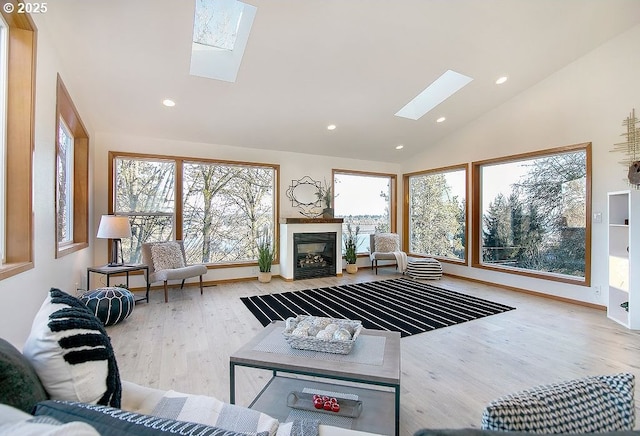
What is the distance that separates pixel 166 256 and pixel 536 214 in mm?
5724

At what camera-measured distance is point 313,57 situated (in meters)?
3.39

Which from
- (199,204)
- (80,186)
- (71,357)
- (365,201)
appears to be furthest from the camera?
(365,201)

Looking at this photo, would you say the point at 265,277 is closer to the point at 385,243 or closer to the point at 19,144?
the point at 385,243

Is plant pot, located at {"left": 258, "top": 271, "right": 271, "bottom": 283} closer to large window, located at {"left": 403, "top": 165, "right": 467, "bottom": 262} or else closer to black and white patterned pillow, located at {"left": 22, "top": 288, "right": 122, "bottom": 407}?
large window, located at {"left": 403, "top": 165, "right": 467, "bottom": 262}

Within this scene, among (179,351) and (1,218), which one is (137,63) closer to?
(1,218)

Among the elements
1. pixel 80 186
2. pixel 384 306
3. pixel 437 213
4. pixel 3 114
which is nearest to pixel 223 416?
pixel 3 114

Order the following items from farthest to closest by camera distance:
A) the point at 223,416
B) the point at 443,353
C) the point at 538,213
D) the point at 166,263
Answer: the point at 538,213 → the point at 166,263 → the point at 443,353 → the point at 223,416

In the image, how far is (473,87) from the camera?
4359 millimetres

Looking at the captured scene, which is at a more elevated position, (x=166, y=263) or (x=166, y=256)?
(x=166, y=256)

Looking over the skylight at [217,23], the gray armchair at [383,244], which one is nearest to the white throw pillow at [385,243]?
the gray armchair at [383,244]

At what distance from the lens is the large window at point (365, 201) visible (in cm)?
659

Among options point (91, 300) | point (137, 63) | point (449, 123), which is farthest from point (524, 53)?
point (91, 300)

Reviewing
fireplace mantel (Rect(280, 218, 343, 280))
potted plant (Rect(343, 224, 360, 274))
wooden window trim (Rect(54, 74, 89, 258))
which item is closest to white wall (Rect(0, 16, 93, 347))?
wooden window trim (Rect(54, 74, 89, 258))

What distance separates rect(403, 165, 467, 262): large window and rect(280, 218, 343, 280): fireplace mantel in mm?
2011
